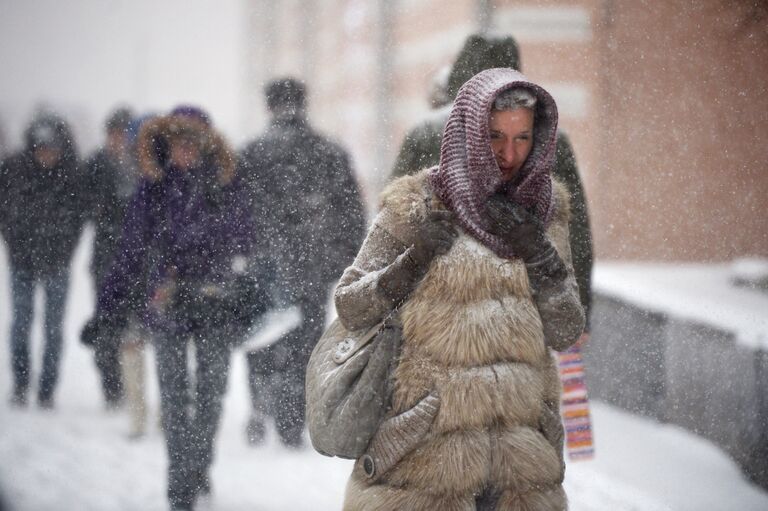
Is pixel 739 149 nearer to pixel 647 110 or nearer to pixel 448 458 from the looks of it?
pixel 647 110

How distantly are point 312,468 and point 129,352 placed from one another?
36.5 inches

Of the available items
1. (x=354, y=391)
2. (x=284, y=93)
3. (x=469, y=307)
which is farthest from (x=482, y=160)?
(x=284, y=93)

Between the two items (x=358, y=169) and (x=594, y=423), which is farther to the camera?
(x=594, y=423)

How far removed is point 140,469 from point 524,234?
214cm

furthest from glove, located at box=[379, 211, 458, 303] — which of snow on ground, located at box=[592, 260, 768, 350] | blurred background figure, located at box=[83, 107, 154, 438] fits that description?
snow on ground, located at box=[592, 260, 768, 350]

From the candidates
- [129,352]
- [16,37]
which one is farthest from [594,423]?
[16,37]

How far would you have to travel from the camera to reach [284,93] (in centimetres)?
327

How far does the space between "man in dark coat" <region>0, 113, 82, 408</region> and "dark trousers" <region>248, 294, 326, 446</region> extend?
0.86 meters

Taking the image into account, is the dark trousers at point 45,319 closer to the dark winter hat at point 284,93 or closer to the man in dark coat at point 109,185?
the man in dark coat at point 109,185

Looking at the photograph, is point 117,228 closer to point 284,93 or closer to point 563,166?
point 284,93

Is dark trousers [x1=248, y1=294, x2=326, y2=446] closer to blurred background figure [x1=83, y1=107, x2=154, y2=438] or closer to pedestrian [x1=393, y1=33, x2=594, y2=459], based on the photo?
blurred background figure [x1=83, y1=107, x2=154, y2=438]

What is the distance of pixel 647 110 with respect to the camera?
152 inches

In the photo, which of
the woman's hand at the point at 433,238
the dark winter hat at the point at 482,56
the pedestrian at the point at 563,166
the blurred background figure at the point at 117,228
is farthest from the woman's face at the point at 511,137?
the blurred background figure at the point at 117,228

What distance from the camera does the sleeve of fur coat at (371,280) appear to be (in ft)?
6.33
